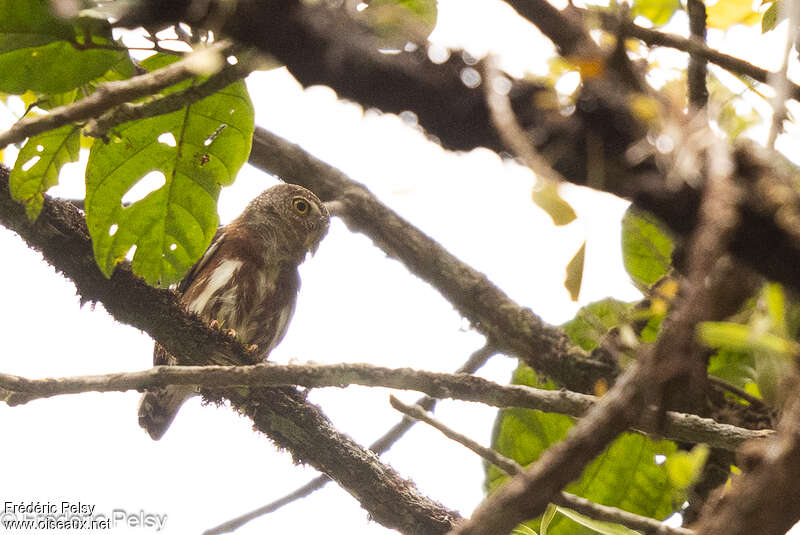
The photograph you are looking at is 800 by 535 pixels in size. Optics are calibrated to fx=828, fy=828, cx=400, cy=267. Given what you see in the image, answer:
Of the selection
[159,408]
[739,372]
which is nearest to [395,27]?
[739,372]

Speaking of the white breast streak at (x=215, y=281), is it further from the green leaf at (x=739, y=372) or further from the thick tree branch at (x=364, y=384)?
the green leaf at (x=739, y=372)

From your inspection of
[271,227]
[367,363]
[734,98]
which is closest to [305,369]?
[367,363]

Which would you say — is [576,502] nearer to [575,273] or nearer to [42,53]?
[575,273]

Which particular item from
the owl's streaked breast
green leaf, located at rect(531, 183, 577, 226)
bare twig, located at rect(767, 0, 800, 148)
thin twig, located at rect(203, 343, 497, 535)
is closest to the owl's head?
the owl's streaked breast

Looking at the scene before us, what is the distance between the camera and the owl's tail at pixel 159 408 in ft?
15.9

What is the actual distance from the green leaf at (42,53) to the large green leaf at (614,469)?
6.65 ft

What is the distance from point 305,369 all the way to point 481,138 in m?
1.03

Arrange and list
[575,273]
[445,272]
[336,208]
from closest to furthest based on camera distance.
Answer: [575,273] < [445,272] < [336,208]

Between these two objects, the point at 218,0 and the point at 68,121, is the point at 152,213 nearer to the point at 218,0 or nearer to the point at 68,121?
the point at 68,121

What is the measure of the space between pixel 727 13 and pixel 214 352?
7.36 feet

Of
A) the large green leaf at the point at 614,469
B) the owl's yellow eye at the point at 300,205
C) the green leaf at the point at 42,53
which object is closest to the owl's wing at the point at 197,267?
the owl's yellow eye at the point at 300,205

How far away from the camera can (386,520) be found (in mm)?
3014

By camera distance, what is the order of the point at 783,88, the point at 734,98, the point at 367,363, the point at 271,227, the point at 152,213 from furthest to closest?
the point at 271,227
the point at 152,213
the point at 367,363
the point at 734,98
the point at 783,88

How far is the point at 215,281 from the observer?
510cm
